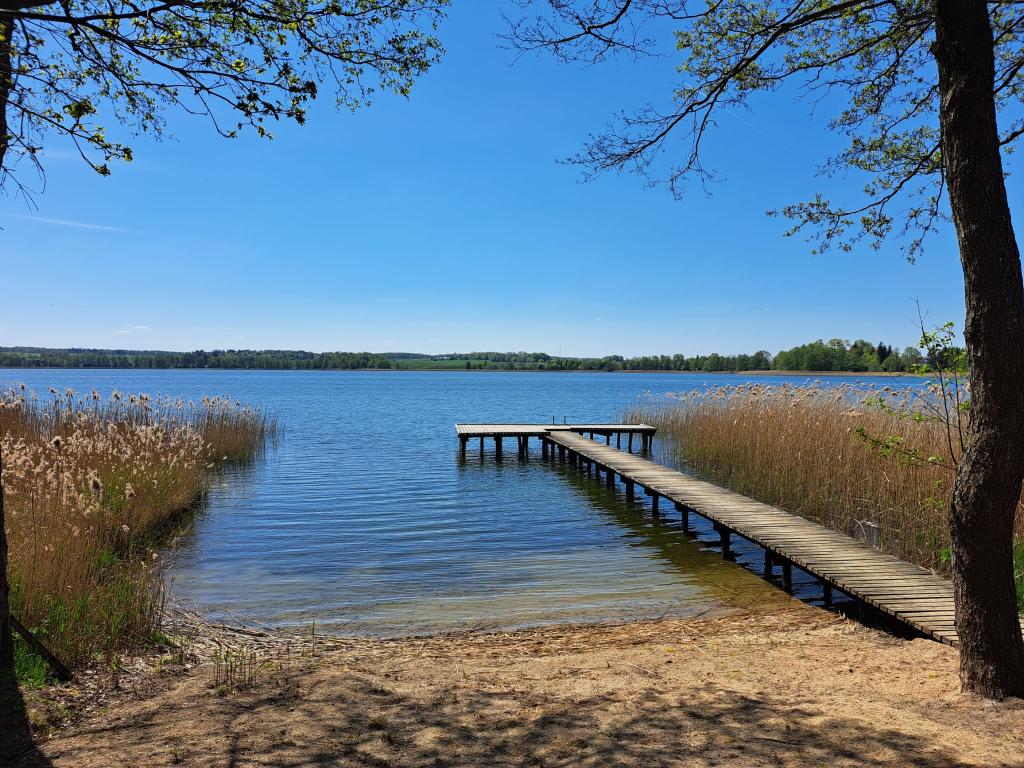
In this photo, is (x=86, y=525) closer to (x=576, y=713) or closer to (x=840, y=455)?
(x=576, y=713)

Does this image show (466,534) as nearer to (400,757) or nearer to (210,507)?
(210,507)

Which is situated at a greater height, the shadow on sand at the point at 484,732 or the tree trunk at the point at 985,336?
the tree trunk at the point at 985,336

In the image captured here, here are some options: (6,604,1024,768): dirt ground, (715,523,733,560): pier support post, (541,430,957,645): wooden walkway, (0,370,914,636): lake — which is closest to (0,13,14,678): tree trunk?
(6,604,1024,768): dirt ground

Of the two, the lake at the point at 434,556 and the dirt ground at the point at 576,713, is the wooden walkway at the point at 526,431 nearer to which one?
the lake at the point at 434,556

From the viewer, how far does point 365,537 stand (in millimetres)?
10375

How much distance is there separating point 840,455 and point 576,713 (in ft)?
31.9

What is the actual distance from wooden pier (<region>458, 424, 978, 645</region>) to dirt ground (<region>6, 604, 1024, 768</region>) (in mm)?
399

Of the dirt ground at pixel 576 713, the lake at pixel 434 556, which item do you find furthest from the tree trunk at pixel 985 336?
the lake at pixel 434 556

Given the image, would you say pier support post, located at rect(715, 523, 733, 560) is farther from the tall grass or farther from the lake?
the tall grass

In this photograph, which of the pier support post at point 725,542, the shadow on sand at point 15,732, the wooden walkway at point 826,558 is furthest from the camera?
the pier support post at point 725,542

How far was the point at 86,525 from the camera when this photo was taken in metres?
7.68

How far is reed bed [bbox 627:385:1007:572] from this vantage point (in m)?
8.43

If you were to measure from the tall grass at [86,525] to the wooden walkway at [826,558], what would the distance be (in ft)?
20.0

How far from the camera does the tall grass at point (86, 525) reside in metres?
4.95
